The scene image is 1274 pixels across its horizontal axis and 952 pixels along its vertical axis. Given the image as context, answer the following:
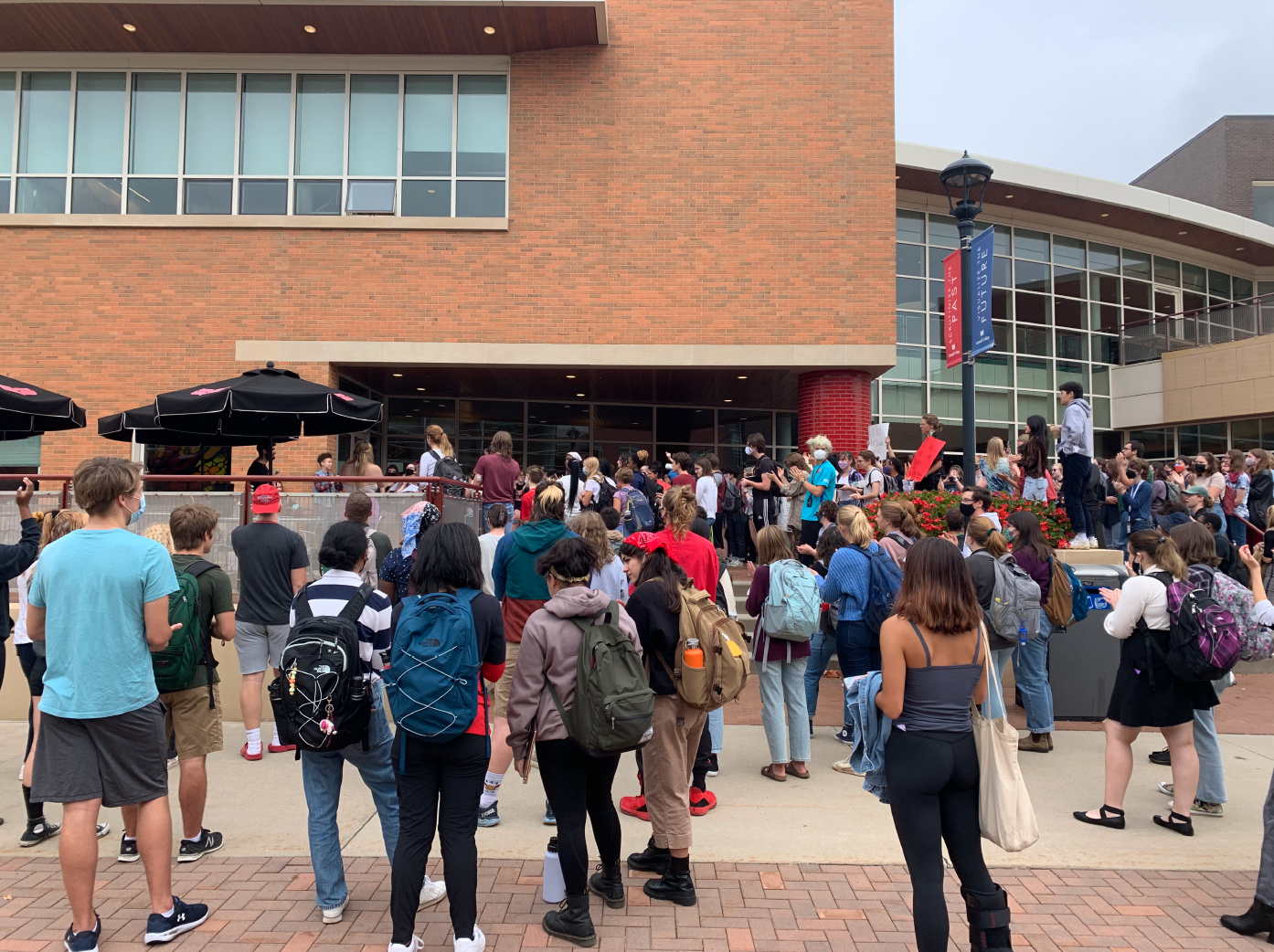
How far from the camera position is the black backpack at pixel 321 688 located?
3.71m

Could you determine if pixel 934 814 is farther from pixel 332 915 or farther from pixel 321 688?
pixel 332 915

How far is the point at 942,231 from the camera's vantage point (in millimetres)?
22312

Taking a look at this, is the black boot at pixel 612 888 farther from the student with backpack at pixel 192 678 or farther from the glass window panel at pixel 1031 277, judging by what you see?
the glass window panel at pixel 1031 277

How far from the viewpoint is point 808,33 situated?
1532 cm

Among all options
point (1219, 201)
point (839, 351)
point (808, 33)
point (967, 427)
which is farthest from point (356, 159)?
point (1219, 201)

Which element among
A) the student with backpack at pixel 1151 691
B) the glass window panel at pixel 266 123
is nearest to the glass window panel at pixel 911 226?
the glass window panel at pixel 266 123

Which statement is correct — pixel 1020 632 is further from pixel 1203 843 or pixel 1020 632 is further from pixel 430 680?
pixel 430 680

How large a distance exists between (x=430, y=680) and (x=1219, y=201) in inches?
1447

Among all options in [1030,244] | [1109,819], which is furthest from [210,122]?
[1030,244]

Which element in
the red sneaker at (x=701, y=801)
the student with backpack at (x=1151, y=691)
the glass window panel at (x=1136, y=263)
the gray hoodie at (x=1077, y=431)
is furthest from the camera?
the glass window panel at (x=1136, y=263)

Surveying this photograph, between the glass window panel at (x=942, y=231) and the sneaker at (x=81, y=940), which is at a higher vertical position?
the glass window panel at (x=942, y=231)

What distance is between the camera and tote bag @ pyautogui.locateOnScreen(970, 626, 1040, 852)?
333 cm

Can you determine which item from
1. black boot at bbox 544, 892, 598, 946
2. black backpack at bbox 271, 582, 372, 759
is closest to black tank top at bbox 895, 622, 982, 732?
black boot at bbox 544, 892, 598, 946

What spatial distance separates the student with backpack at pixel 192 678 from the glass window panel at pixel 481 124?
12.2 m
